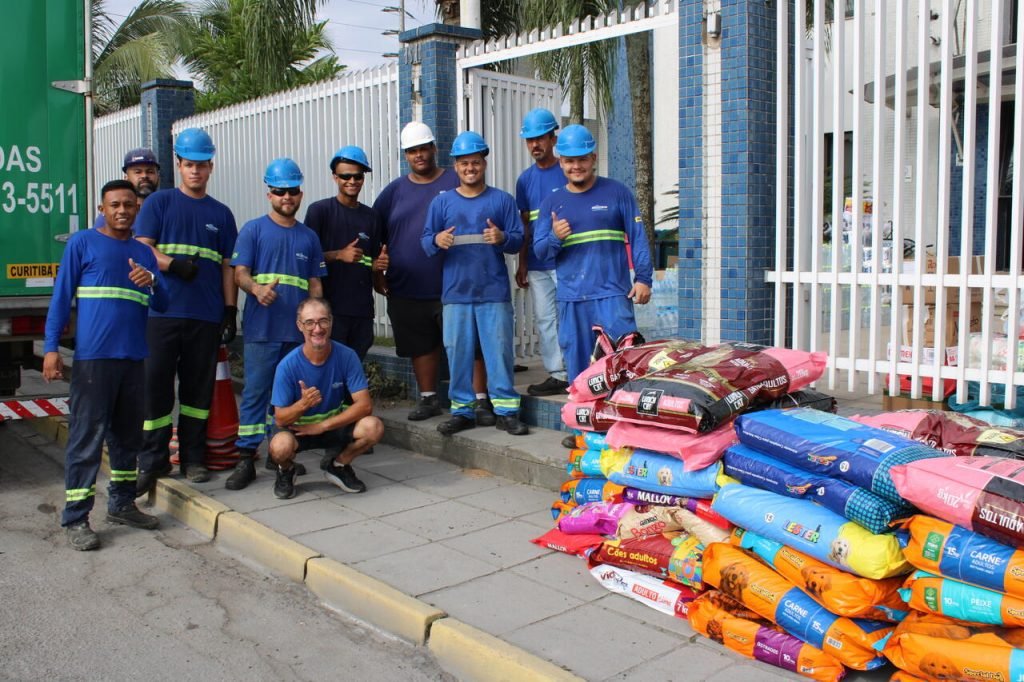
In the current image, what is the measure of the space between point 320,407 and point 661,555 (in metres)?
2.59

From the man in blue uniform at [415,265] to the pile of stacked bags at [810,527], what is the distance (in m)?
2.41

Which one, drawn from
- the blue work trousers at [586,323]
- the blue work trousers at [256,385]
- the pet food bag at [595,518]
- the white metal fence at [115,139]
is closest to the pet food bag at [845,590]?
the pet food bag at [595,518]

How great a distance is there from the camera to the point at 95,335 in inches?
217

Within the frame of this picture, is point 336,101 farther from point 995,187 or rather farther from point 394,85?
point 995,187

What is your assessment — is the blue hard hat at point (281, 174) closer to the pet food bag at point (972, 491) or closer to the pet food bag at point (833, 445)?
the pet food bag at point (833, 445)

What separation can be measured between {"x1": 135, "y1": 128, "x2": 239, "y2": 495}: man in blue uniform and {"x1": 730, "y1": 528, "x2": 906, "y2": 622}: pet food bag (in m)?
4.14

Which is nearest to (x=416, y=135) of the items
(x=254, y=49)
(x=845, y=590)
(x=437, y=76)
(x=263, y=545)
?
(x=437, y=76)

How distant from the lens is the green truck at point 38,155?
6.63 metres

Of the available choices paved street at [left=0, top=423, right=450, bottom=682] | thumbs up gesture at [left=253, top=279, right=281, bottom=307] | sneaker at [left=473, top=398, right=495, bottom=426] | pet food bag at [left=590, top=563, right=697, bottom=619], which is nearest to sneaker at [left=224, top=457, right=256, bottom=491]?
paved street at [left=0, top=423, right=450, bottom=682]

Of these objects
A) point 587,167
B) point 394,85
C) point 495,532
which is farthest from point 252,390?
point 394,85

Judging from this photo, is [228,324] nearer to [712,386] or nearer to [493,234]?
[493,234]

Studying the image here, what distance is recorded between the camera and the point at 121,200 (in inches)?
219

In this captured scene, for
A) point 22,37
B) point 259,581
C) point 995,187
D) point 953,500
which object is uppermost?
point 22,37

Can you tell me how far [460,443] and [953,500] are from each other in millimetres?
3975
